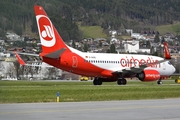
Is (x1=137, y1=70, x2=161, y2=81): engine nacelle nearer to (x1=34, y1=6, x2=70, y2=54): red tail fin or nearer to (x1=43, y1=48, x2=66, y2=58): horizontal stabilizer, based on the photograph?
(x1=43, y1=48, x2=66, y2=58): horizontal stabilizer

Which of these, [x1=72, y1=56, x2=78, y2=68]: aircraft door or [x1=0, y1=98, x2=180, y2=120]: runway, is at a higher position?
[x1=72, y1=56, x2=78, y2=68]: aircraft door

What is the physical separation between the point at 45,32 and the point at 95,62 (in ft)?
24.7

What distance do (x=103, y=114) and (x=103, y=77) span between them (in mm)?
40515

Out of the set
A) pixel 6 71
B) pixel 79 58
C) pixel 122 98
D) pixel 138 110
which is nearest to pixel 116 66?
pixel 79 58

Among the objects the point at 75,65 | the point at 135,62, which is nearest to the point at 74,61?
the point at 75,65

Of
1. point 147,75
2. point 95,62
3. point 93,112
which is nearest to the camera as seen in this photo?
point 93,112

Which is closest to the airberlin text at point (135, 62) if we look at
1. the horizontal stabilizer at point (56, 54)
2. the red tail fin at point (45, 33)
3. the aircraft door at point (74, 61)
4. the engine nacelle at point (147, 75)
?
the engine nacelle at point (147, 75)

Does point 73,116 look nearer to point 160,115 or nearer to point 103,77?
point 160,115

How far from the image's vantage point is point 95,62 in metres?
64.8

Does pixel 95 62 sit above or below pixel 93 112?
above

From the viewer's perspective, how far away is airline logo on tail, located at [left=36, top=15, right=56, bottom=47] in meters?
60.9

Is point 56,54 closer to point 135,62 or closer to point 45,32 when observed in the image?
point 45,32

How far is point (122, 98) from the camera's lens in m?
39.1

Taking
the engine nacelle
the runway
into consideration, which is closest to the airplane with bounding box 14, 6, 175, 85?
the engine nacelle
